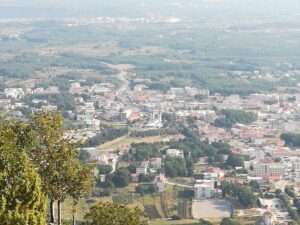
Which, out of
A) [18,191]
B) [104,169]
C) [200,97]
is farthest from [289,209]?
[200,97]

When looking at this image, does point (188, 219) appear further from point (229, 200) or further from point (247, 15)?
point (247, 15)

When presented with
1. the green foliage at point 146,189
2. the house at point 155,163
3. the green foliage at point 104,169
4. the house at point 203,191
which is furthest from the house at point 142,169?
the house at point 203,191

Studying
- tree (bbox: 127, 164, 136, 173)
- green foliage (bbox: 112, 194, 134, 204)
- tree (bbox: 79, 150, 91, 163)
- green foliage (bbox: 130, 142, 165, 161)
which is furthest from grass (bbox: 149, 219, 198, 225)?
tree (bbox: 79, 150, 91, 163)

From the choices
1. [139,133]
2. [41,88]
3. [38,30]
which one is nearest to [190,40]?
[38,30]

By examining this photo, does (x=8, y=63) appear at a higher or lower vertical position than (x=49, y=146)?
lower

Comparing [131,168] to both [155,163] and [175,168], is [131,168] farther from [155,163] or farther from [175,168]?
[175,168]

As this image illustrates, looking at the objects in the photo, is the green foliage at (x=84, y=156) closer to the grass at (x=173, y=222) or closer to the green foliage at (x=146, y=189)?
the green foliage at (x=146, y=189)

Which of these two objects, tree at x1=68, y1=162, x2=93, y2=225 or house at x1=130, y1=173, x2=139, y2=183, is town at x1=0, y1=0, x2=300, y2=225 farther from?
house at x1=130, y1=173, x2=139, y2=183
